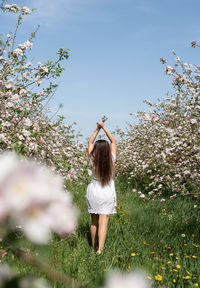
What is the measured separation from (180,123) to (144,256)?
439 cm

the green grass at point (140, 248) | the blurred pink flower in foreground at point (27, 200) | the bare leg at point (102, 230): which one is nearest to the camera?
the blurred pink flower in foreground at point (27, 200)

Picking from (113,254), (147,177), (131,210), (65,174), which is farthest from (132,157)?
(113,254)

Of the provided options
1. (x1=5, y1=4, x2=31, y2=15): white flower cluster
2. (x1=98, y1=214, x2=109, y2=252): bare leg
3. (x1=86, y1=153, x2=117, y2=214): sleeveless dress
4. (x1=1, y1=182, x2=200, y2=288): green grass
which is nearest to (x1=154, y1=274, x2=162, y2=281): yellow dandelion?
(x1=1, y1=182, x2=200, y2=288): green grass

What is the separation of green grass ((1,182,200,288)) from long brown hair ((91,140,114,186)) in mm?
968

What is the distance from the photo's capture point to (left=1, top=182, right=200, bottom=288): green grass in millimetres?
3600

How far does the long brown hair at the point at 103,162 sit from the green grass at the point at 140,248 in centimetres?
97

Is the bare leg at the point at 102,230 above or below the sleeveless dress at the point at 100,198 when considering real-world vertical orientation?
below

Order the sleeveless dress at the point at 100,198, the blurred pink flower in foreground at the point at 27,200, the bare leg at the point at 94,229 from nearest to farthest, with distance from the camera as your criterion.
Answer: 1. the blurred pink flower in foreground at the point at 27,200
2. the sleeveless dress at the point at 100,198
3. the bare leg at the point at 94,229

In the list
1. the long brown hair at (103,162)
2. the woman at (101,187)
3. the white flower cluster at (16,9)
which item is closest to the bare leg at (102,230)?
the woman at (101,187)

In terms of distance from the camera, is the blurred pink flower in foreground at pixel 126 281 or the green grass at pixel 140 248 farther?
the green grass at pixel 140 248

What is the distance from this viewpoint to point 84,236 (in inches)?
206

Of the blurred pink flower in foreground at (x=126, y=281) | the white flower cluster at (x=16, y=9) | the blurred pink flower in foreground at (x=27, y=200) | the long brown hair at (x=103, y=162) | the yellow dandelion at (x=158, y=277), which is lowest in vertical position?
the yellow dandelion at (x=158, y=277)

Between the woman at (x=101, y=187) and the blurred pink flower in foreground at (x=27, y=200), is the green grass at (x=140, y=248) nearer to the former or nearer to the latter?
the woman at (x=101, y=187)

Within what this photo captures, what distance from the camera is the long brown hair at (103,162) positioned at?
4.62 m
